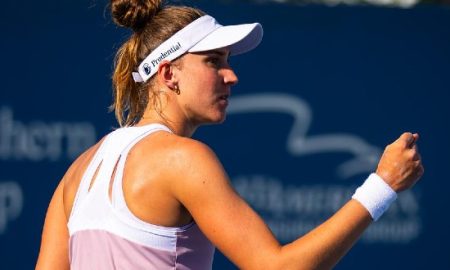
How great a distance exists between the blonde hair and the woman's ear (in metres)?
0.05

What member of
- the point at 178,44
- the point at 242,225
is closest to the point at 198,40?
the point at 178,44

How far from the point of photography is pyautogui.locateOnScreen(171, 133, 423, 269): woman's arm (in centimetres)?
231

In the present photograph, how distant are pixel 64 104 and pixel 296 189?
1.40 metres

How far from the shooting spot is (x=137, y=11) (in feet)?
8.90

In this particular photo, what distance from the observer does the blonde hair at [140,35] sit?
2.70 metres

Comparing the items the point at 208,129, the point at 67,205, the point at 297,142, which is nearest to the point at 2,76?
the point at 208,129

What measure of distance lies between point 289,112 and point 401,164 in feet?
11.6

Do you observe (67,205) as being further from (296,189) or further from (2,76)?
(296,189)

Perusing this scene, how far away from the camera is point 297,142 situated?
19.5ft

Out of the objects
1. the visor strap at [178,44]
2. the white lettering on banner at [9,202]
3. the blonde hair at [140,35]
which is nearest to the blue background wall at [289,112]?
the white lettering on banner at [9,202]

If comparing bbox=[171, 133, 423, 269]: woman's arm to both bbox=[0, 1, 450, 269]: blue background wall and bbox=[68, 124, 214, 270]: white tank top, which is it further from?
bbox=[0, 1, 450, 269]: blue background wall

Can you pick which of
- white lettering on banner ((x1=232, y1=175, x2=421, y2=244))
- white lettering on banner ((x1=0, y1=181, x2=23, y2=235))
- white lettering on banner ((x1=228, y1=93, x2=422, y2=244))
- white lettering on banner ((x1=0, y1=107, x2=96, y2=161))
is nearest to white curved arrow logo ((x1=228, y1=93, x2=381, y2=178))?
white lettering on banner ((x1=228, y1=93, x2=422, y2=244))

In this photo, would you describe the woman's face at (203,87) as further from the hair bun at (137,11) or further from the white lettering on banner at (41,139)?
the white lettering on banner at (41,139)

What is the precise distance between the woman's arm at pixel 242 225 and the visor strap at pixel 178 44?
1.13 ft
